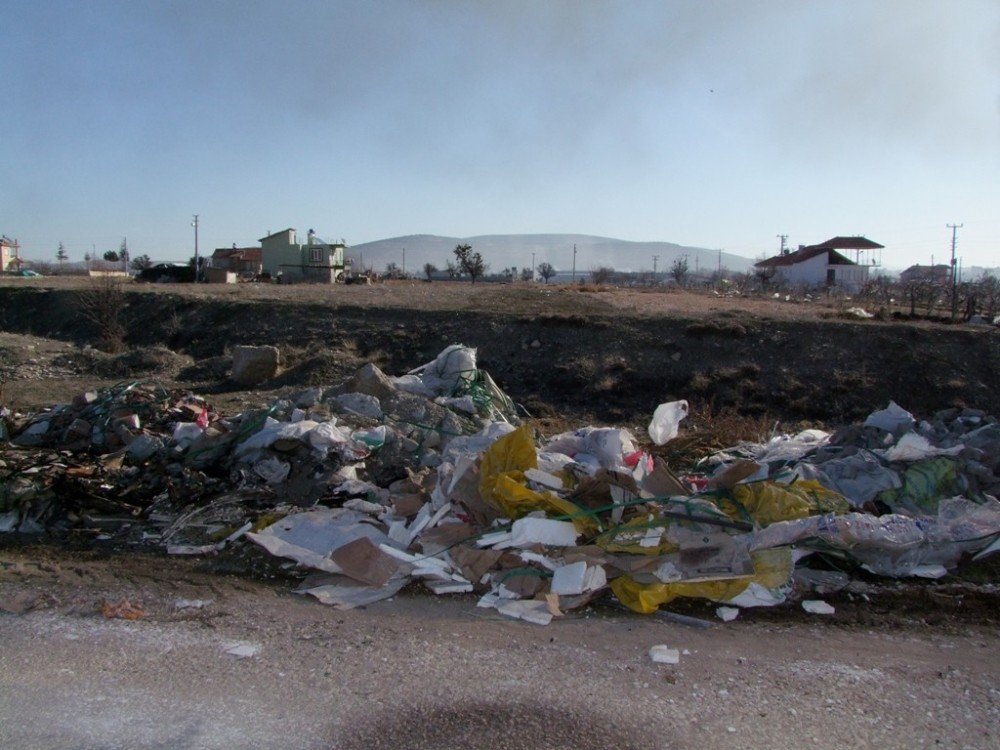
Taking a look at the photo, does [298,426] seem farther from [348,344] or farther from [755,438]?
[348,344]

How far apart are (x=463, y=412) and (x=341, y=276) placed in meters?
42.8

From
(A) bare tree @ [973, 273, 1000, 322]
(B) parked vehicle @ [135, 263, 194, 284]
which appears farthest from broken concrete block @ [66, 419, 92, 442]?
(B) parked vehicle @ [135, 263, 194, 284]

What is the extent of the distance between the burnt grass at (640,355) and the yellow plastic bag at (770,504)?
27.8 feet

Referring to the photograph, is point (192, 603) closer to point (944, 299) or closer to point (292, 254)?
point (944, 299)

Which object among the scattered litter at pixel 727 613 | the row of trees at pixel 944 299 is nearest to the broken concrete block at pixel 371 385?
the scattered litter at pixel 727 613

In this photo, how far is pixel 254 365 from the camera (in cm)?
1373

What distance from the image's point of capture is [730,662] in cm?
375

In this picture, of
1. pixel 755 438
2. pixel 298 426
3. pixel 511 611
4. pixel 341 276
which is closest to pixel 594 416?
pixel 755 438

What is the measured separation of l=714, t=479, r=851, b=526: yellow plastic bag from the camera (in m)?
5.05

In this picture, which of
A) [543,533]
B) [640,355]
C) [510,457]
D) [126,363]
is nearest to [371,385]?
[510,457]

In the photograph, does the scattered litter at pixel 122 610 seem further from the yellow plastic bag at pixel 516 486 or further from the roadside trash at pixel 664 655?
the roadside trash at pixel 664 655

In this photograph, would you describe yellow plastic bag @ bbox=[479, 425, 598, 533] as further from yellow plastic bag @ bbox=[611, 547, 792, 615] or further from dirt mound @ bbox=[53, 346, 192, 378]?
dirt mound @ bbox=[53, 346, 192, 378]

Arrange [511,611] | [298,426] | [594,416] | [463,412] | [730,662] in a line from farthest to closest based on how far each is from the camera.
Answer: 1. [594,416]
2. [463,412]
3. [298,426]
4. [511,611]
5. [730,662]

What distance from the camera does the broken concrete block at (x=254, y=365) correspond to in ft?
44.8
